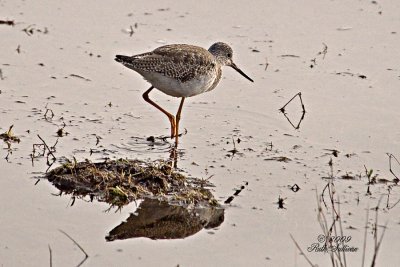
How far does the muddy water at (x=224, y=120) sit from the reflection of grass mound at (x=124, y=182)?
16cm

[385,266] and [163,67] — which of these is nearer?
[385,266]

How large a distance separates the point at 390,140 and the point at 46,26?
5340 mm

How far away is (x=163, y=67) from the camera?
901cm

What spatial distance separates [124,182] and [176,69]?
5.96 feet

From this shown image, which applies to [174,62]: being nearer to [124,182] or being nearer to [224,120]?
[224,120]

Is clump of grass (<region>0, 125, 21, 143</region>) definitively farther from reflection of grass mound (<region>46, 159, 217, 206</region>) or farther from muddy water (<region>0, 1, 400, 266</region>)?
reflection of grass mound (<region>46, 159, 217, 206</region>)

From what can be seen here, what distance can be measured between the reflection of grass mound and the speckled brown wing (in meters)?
1.35

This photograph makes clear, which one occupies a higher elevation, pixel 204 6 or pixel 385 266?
pixel 204 6

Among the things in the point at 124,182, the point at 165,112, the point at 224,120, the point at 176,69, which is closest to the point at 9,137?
the point at 124,182

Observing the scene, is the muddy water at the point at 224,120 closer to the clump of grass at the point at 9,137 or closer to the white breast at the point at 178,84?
the clump of grass at the point at 9,137

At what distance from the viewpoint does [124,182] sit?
768 cm

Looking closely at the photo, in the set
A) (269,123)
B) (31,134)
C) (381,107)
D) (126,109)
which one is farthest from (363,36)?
(31,134)

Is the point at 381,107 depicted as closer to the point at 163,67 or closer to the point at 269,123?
the point at 269,123

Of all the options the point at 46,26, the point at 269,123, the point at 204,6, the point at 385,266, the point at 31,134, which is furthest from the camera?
the point at 204,6
